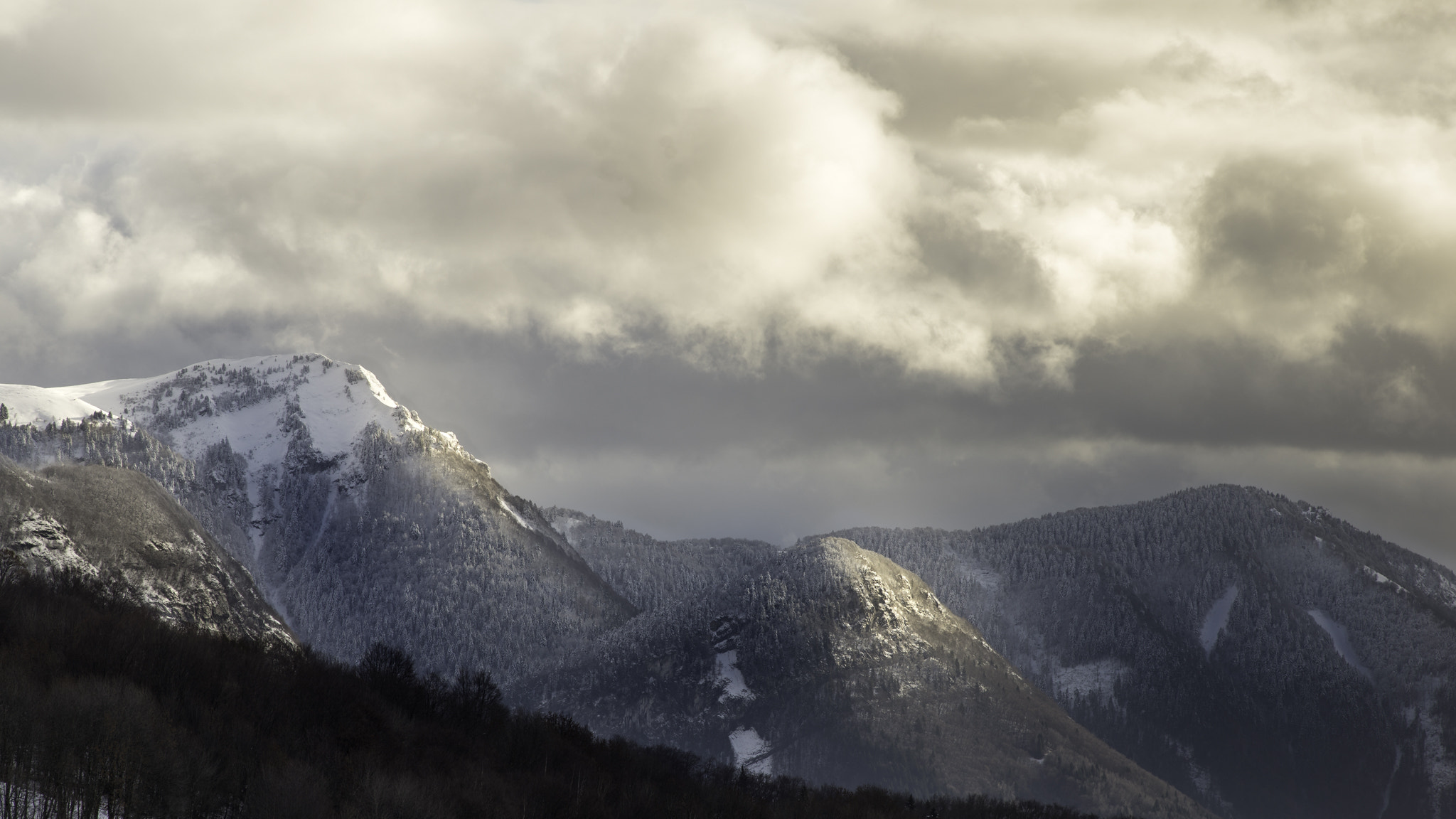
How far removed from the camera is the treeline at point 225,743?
349 feet

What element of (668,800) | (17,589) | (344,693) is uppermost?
(17,589)

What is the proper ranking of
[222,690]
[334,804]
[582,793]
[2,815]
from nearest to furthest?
[2,815] → [334,804] → [222,690] → [582,793]

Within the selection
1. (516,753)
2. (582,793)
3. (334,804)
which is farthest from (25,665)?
(516,753)

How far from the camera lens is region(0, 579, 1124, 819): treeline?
349 ft

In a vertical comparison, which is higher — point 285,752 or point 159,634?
point 159,634

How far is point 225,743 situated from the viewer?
5143 inches

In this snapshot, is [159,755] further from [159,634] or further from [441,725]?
[441,725]

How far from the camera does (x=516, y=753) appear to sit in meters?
192

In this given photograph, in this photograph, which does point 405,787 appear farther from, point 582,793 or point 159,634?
point 159,634

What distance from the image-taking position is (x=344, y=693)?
7013 inches

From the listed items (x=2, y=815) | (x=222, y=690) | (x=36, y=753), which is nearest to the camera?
(x=2, y=815)

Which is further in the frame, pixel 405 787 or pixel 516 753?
pixel 516 753

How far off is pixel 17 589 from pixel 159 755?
8411 centimetres

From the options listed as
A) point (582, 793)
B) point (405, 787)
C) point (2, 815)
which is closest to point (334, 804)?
point (405, 787)
